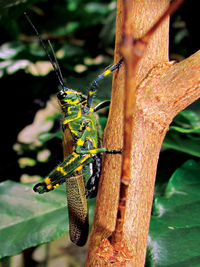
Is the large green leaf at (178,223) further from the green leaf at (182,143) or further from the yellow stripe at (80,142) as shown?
the yellow stripe at (80,142)

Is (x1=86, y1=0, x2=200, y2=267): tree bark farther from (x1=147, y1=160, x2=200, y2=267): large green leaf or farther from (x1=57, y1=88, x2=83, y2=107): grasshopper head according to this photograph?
(x1=57, y1=88, x2=83, y2=107): grasshopper head

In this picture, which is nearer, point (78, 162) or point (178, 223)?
point (178, 223)

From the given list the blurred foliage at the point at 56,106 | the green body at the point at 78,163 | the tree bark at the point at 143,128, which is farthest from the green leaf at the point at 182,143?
the tree bark at the point at 143,128

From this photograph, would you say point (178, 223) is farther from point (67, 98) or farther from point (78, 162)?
point (67, 98)

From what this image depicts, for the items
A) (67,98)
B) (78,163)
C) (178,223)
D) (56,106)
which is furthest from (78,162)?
(56,106)

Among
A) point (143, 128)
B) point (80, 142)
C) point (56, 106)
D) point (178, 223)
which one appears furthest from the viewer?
point (56, 106)

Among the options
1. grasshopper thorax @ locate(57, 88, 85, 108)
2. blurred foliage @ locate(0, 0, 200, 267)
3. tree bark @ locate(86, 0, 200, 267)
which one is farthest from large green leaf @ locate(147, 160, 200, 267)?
grasshopper thorax @ locate(57, 88, 85, 108)
